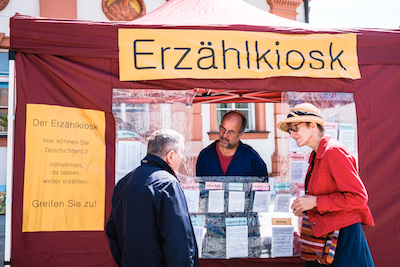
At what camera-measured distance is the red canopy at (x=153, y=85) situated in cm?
281

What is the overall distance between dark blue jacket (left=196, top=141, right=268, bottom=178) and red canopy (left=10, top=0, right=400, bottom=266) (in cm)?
71

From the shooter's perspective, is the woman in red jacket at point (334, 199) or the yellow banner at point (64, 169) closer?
the woman in red jacket at point (334, 199)

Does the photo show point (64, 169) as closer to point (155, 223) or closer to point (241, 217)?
point (155, 223)

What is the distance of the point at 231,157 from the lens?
12.1 feet

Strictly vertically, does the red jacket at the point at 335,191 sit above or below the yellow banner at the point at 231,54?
below

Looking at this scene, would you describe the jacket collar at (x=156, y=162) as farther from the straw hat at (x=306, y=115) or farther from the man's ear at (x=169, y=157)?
the straw hat at (x=306, y=115)

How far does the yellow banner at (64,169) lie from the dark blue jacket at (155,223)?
102cm

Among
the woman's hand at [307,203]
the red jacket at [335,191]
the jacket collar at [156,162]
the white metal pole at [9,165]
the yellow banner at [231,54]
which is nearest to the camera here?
the jacket collar at [156,162]

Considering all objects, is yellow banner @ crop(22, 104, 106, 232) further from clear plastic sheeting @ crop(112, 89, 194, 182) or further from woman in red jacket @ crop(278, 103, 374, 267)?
woman in red jacket @ crop(278, 103, 374, 267)

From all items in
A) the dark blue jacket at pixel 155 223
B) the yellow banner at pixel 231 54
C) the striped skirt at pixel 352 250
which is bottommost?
the striped skirt at pixel 352 250

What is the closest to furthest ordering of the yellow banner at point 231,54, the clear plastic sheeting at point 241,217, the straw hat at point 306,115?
the straw hat at point 306,115 → the yellow banner at point 231,54 → the clear plastic sheeting at point 241,217

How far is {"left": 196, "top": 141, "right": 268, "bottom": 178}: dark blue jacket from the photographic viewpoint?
138 inches

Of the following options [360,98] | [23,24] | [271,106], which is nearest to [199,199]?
[360,98]

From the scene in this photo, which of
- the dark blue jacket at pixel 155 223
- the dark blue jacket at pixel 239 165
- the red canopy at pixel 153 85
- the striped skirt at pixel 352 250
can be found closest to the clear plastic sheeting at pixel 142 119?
the red canopy at pixel 153 85
